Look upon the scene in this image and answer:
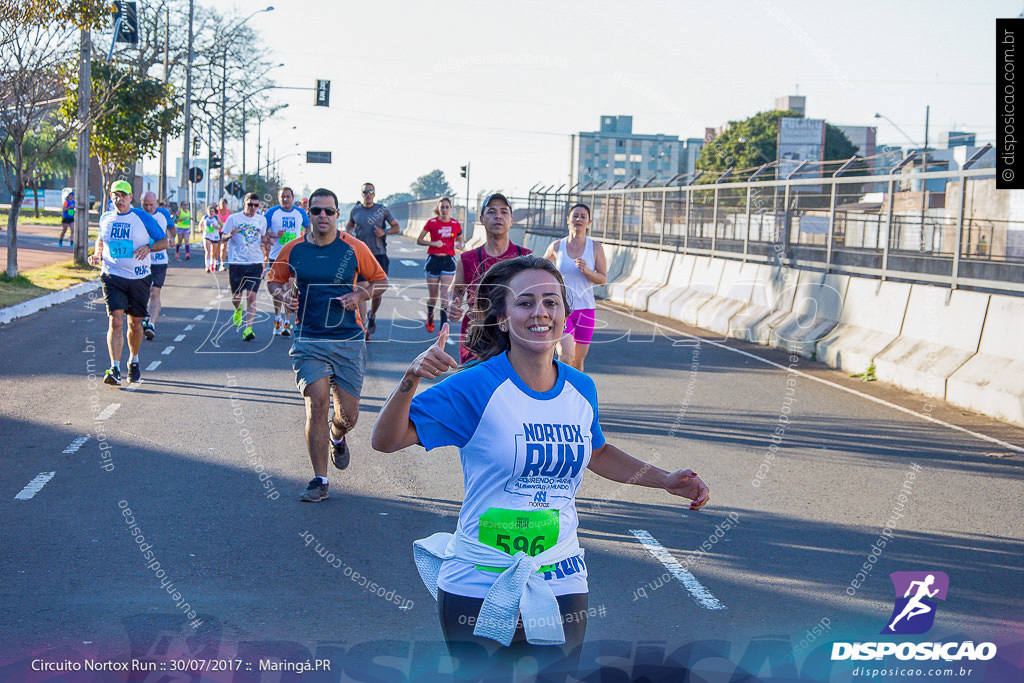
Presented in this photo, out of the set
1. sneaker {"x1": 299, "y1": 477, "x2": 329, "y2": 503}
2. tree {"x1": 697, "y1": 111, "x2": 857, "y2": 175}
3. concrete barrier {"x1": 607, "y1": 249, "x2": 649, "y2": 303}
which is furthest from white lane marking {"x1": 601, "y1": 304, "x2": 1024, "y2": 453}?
tree {"x1": 697, "y1": 111, "x2": 857, "y2": 175}

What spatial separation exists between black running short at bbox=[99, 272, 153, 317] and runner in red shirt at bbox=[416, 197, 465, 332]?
4318 millimetres

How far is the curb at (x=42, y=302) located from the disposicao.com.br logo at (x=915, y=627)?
15247 millimetres

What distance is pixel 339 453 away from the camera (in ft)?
26.6

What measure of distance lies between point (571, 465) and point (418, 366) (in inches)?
24.6

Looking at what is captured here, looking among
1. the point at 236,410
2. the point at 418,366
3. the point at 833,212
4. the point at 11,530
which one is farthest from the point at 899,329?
the point at 418,366

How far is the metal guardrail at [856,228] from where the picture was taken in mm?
14547

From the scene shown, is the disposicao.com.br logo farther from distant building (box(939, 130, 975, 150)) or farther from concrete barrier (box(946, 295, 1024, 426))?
distant building (box(939, 130, 975, 150))

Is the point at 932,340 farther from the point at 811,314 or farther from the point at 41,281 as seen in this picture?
the point at 41,281

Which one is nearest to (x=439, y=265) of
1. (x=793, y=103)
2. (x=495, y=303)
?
(x=495, y=303)

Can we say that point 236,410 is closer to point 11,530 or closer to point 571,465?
point 11,530

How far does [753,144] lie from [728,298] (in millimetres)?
74665

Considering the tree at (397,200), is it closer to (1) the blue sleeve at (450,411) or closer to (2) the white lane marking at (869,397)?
(2) the white lane marking at (869,397)

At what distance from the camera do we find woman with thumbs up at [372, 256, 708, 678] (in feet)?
10.8

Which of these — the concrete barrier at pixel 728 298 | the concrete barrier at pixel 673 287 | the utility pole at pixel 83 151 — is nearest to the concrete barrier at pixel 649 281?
the concrete barrier at pixel 673 287
